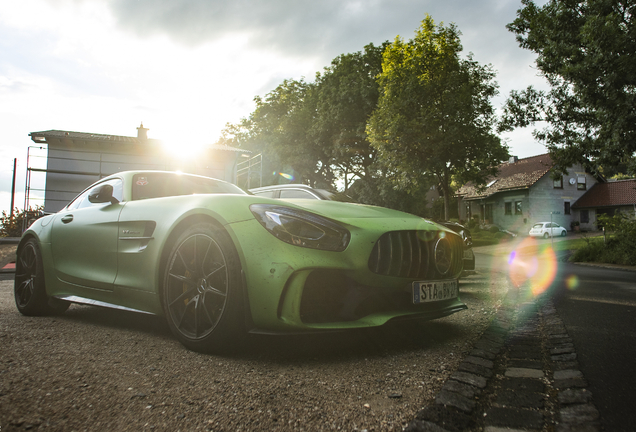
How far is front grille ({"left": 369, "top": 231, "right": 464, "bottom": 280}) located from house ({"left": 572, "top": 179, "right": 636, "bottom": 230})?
44.7 metres

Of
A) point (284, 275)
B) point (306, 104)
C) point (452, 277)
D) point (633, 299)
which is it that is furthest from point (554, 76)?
point (306, 104)

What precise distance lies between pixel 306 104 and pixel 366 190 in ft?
25.5

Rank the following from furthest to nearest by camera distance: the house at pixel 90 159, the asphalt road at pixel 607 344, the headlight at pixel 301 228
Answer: the house at pixel 90 159 < the headlight at pixel 301 228 < the asphalt road at pixel 607 344

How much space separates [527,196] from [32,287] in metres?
41.8

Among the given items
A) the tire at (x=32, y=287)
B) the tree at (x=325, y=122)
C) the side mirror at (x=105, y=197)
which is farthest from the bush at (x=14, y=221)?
Result: the tree at (x=325, y=122)

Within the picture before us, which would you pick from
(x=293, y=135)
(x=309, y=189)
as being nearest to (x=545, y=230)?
(x=293, y=135)

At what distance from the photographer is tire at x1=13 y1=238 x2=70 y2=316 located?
4.01 m

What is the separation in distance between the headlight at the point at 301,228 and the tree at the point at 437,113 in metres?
19.7

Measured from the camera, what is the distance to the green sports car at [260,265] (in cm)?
240

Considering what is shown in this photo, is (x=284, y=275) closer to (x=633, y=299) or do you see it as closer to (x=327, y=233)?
(x=327, y=233)

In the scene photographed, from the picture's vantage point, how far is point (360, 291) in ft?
Answer: 8.32

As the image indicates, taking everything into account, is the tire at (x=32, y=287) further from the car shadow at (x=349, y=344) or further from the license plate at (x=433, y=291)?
the license plate at (x=433, y=291)

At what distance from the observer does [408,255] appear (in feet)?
9.14

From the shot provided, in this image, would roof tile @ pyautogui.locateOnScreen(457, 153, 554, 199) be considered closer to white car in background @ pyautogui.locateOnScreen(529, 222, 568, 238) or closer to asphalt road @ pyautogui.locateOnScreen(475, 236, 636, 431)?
white car in background @ pyautogui.locateOnScreen(529, 222, 568, 238)
